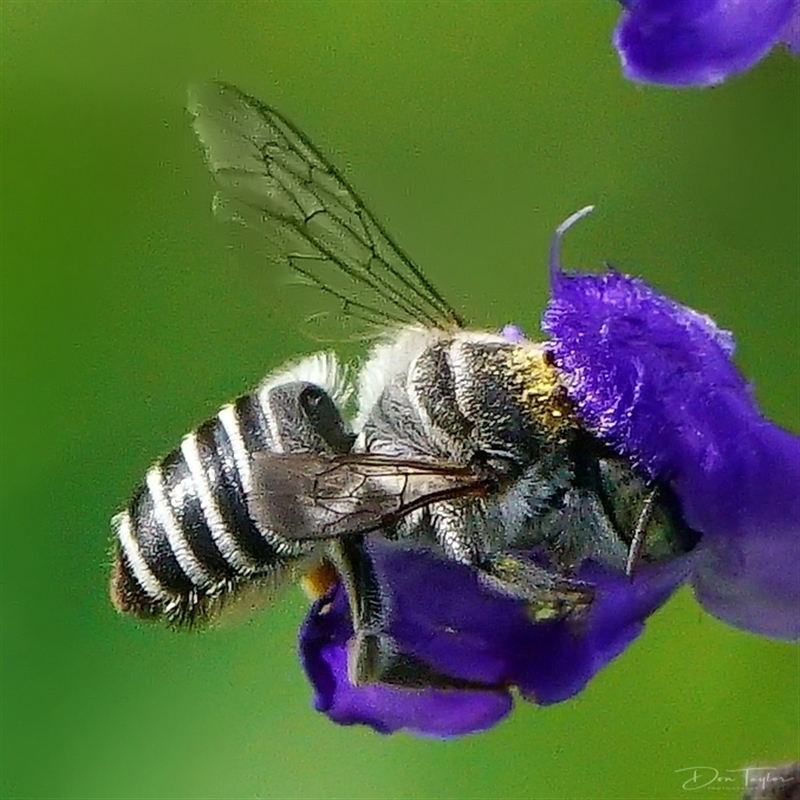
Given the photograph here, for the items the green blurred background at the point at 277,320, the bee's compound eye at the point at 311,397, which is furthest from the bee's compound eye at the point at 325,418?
the green blurred background at the point at 277,320

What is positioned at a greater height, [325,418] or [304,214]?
[304,214]

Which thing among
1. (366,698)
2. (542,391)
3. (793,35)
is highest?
(793,35)

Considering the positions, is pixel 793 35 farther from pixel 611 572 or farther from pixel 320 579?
pixel 320 579

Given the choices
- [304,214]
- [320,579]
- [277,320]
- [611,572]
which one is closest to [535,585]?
[611,572]

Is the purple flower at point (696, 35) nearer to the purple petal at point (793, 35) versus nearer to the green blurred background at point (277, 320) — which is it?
the purple petal at point (793, 35)

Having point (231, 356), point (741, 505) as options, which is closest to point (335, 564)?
point (741, 505)

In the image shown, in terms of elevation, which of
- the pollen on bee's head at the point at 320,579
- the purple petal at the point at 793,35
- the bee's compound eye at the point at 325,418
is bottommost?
the pollen on bee's head at the point at 320,579
